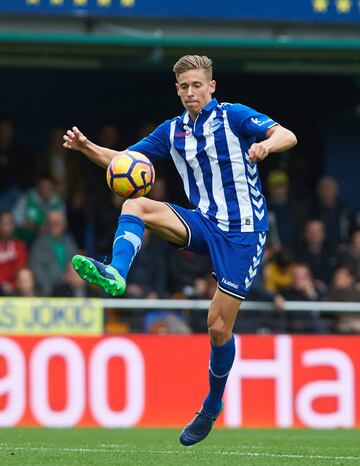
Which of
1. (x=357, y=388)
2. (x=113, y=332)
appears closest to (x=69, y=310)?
(x=113, y=332)

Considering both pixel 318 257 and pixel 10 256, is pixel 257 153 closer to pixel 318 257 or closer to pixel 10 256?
pixel 10 256

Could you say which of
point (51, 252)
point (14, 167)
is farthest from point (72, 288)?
point (14, 167)

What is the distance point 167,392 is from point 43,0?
4.59m

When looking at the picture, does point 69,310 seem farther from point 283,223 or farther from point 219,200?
point 219,200

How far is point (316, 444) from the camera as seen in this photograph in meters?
10.0

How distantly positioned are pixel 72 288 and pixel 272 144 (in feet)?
21.2

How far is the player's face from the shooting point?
8.13m

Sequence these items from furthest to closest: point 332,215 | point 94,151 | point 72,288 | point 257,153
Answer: point 332,215 → point 72,288 → point 94,151 → point 257,153

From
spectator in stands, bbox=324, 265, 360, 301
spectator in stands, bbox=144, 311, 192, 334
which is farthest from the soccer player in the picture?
spectator in stands, bbox=324, 265, 360, 301

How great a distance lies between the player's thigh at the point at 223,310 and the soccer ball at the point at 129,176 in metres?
0.95

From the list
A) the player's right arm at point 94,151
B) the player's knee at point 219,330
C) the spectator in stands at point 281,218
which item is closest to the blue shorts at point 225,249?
the player's knee at point 219,330

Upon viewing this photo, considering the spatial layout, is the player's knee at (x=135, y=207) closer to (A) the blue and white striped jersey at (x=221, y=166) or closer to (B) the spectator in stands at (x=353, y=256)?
(A) the blue and white striped jersey at (x=221, y=166)

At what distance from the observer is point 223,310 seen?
27.4 feet

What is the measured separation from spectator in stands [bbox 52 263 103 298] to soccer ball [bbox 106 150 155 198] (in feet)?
19.1
